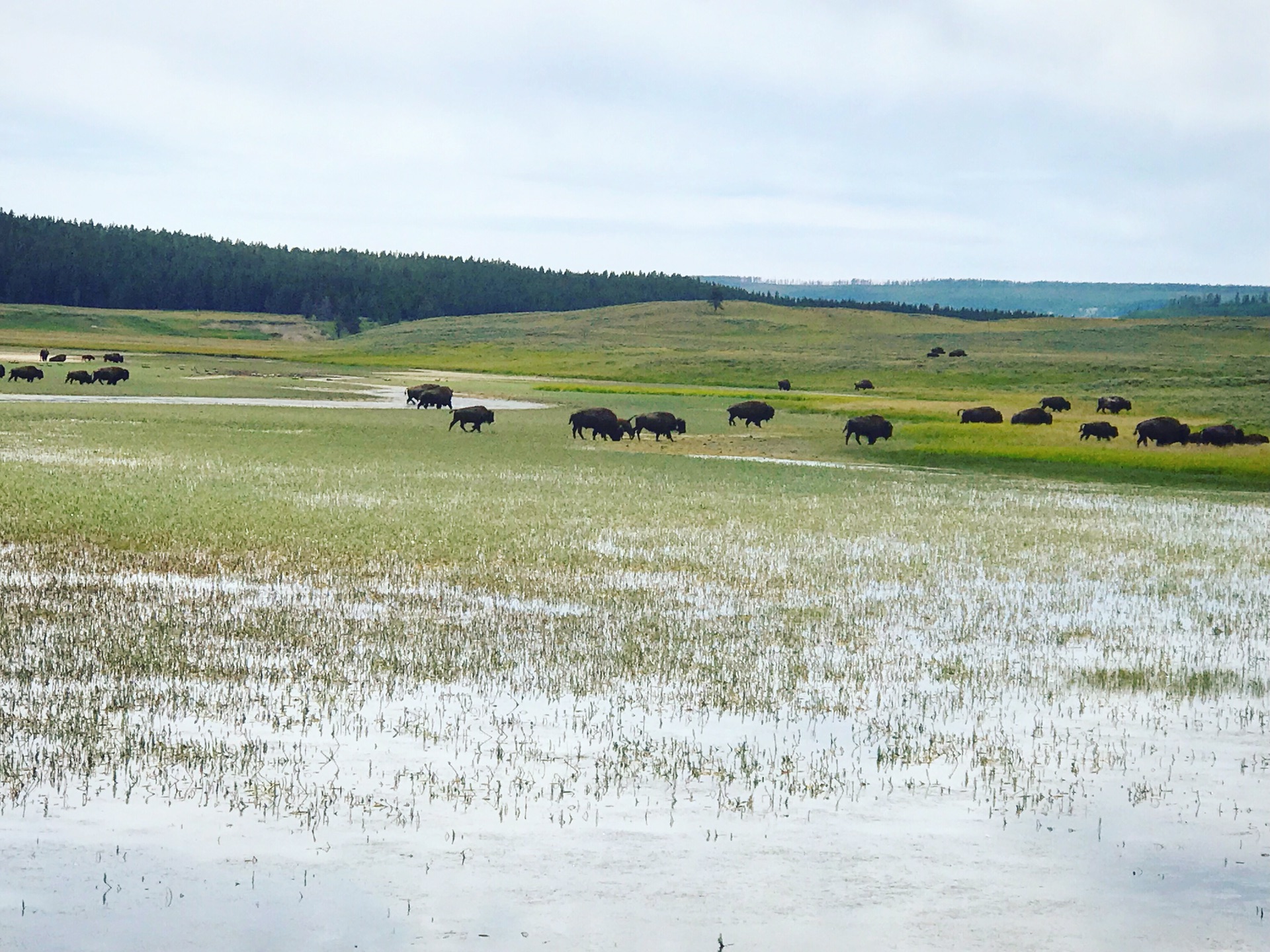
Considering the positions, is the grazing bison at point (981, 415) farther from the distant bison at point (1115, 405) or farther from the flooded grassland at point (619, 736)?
the flooded grassland at point (619, 736)

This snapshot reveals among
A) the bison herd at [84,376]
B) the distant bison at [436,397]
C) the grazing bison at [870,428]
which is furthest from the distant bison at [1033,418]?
the bison herd at [84,376]

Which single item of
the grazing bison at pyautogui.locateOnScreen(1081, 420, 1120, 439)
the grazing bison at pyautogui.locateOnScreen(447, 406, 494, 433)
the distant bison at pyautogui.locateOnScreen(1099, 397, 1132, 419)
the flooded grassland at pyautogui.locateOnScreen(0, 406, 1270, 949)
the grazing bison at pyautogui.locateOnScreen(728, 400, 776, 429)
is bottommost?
the flooded grassland at pyautogui.locateOnScreen(0, 406, 1270, 949)

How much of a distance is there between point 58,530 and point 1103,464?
85.7 feet

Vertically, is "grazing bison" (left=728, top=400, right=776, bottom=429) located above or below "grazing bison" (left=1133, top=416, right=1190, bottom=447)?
below

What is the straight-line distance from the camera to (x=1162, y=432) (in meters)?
40.5

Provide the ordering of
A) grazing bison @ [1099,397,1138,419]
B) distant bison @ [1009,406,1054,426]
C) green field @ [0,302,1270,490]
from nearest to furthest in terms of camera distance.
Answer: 1. green field @ [0,302,1270,490]
2. distant bison @ [1009,406,1054,426]
3. grazing bison @ [1099,397,1138,419]

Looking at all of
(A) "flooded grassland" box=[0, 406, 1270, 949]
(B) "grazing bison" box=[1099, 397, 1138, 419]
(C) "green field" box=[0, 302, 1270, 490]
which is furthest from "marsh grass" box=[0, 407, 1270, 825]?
(B) "grazing bison" box=[1099, 397, 1138, 419]

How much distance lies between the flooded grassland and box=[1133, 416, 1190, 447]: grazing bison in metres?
20.0

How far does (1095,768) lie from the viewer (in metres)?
9.49

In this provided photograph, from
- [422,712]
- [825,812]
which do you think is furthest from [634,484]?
[825,812]

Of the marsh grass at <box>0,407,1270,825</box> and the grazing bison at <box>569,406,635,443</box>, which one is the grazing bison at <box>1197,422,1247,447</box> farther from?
the grazing bison at <box>569,406,635,443</box>

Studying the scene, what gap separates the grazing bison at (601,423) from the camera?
4381 centimetres

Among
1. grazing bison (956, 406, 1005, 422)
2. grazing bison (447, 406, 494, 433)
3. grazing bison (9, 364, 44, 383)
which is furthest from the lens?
grazing bison (9, 364, 44, 383)

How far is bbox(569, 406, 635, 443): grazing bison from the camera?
144ft
